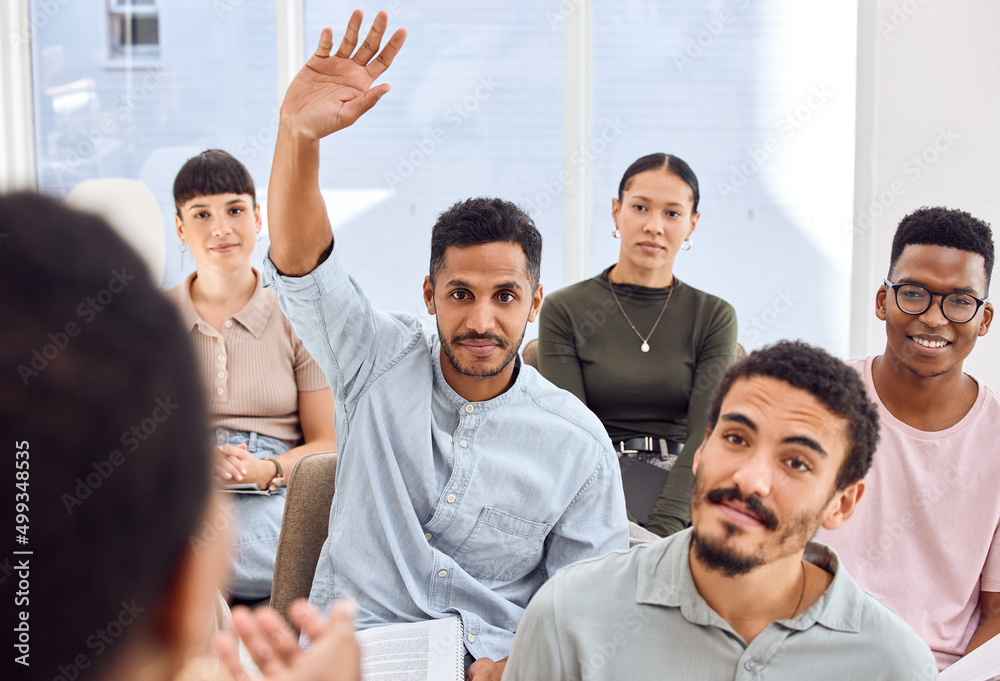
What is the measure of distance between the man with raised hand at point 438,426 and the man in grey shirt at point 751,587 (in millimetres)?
446

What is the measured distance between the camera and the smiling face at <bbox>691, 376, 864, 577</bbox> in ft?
3.73

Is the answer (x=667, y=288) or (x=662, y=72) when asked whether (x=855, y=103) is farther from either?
(x=667, y=288)

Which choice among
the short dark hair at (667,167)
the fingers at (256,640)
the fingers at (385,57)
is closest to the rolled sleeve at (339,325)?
the fingers at (385,57)

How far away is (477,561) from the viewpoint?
5.44 feet

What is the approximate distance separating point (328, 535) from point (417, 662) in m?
0.33

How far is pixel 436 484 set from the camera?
1651 millimetres

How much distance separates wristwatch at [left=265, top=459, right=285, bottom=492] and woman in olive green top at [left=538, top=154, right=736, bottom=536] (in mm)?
870

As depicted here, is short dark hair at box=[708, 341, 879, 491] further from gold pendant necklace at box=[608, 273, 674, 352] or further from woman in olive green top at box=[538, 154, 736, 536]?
gold pendant necklace at box=[608, 273, 674, 352]

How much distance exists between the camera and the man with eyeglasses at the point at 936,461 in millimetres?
1688

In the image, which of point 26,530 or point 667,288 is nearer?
point 26,530

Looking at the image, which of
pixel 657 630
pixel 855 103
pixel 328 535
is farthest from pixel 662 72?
pixel 657 630

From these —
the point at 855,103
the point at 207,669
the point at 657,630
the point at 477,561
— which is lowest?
the point at 477,561

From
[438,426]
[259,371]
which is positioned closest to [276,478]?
[259,371]

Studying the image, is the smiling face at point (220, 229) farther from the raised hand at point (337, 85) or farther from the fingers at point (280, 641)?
the fingers at point (280, 641)
